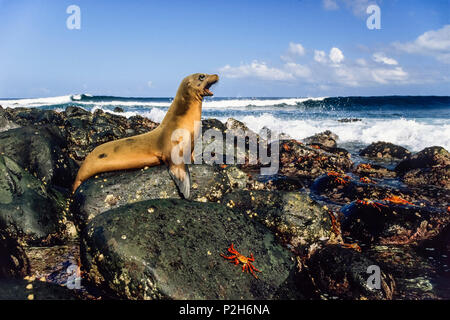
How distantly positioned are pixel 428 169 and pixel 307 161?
323cm

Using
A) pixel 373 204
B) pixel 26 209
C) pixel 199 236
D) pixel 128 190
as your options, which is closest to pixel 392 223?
pixel 373 204

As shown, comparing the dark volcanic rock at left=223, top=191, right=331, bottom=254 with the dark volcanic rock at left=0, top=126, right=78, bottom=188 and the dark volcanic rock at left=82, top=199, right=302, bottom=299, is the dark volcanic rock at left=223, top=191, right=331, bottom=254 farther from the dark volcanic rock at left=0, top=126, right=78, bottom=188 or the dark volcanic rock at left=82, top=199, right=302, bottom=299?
the dark volcanic rock at left=0, top=126, right=78, bottom=188

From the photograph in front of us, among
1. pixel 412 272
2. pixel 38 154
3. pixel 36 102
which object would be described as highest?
pixel 36 102

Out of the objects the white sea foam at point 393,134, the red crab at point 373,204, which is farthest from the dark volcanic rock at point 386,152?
the red crab at point 373,204

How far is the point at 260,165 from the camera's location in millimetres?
10289

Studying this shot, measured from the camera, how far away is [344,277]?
3.67 meters

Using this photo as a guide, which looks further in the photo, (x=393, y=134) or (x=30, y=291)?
(x=393, y=134)

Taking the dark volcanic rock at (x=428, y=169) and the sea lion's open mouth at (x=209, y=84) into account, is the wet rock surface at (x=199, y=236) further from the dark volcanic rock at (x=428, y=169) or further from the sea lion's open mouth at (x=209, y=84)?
the dark volcanic rock at (x=428, y=169)

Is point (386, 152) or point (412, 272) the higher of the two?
point (386, 152)

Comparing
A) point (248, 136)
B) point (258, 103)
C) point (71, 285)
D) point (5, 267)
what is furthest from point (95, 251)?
point (258, 103)

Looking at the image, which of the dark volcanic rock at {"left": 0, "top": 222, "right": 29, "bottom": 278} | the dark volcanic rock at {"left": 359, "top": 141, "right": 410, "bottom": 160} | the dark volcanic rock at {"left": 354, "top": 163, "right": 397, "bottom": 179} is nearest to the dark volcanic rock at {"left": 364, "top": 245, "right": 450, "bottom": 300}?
the dark volcanic rock at {"left": 0, "top": 222, "right": 29, "bottom": 278}

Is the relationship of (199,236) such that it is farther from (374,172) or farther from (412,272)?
(374,172)

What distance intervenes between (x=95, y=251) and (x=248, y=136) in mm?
9079
